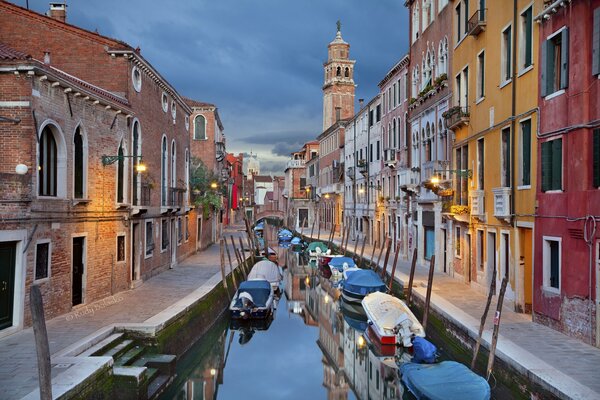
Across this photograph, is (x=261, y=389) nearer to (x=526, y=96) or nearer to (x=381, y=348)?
(x=381, y=348)

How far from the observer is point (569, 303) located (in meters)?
10.3

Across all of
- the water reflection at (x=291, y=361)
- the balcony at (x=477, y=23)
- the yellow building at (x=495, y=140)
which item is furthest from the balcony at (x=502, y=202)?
the balcony at (x=477, y=23)

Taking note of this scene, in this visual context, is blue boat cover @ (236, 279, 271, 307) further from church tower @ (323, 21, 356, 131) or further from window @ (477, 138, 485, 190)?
church tower @ (323, 21, 356, 131)

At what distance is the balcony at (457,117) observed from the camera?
17.1 metres

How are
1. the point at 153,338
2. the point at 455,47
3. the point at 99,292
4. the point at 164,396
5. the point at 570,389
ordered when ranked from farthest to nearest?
the point at 455,47 < the point at 99,292 < the point at 153,338 < the point at 164,396 < the point at 570,389

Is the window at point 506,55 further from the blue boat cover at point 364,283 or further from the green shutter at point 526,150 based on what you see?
the blue boat cover at point 364,283

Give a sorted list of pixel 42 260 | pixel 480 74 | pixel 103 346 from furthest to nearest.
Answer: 1. pixel 480 74
2. pixel 42 260
3. pixel 103 346

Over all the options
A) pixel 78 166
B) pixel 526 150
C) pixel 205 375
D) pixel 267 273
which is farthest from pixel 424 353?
pixel 267 273

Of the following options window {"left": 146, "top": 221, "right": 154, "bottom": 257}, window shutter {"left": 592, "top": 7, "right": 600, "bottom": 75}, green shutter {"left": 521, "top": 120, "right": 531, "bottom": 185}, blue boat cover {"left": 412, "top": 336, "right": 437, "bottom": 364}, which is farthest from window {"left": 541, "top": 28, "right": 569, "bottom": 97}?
window {"left": 146, "top": 221, "right": 154, "bottom": 257}

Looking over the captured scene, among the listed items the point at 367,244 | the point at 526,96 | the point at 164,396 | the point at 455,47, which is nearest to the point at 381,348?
the point at 164,396

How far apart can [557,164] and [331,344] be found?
24.3 feet

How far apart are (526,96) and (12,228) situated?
10766 mm

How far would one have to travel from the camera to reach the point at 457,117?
57.3 feet

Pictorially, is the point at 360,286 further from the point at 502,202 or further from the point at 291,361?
the point at 502,202
